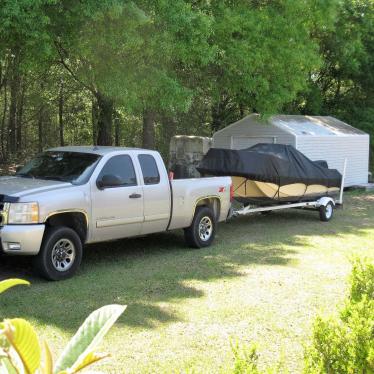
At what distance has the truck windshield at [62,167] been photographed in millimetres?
8469

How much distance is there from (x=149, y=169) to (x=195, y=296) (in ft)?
9.45

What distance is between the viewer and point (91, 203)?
819cm

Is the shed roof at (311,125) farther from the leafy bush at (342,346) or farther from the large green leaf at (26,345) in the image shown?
the large green leaf at (26,345)

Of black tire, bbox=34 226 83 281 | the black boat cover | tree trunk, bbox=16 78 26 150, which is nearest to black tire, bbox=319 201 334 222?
the black boat cover

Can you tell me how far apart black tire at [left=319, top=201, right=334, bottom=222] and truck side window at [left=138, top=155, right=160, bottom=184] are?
5868 millimetres

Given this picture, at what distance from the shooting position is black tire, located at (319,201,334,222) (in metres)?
14.0

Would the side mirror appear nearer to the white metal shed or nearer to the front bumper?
the front bumper

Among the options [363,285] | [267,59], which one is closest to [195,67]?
[267,59]

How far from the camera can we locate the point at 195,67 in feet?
55.5

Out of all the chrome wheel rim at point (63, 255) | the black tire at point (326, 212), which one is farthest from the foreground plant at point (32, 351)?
the black tire at point (326, 212)

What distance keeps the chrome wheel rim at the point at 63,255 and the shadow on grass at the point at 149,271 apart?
0.80 ft

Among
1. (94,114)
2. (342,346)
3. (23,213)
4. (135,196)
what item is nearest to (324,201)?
(135,196)

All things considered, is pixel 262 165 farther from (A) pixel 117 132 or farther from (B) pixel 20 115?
(B) pixel 20 115

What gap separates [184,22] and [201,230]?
16.9 feet
